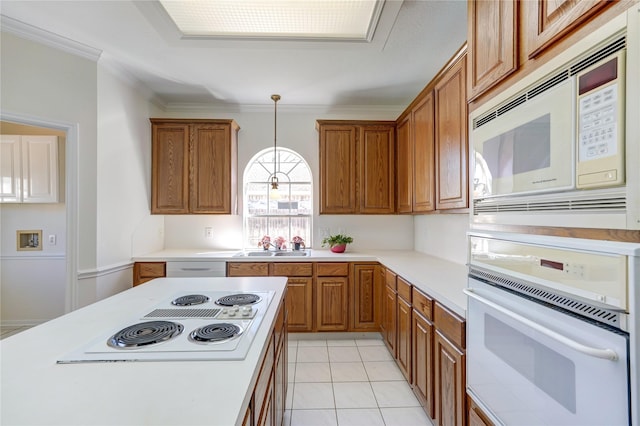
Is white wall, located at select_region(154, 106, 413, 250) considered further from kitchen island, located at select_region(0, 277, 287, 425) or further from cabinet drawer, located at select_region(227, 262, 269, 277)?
kitchen island, located at select_region(0, 277, 287, 425)

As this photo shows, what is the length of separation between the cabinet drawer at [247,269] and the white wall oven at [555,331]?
222 cm

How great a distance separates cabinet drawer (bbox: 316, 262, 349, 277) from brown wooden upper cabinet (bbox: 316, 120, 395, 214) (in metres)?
0.63

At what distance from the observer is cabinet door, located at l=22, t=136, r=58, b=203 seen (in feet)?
10.8

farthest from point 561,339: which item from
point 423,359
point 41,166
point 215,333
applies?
point 41,166

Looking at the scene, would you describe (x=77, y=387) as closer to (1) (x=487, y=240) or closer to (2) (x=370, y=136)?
(1) (x=487, y=240)

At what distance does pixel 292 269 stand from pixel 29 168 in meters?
3.22

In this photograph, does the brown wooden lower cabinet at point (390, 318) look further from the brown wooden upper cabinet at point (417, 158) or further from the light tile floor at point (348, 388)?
the brown wooden upper cabinet at point (417, 158)

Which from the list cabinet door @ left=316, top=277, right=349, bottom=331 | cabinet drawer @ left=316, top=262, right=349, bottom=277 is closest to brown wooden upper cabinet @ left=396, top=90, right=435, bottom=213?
cabinet drawer @ left=316, top=262, right=349, bottom=277


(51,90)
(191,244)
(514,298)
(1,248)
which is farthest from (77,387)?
(1,248)

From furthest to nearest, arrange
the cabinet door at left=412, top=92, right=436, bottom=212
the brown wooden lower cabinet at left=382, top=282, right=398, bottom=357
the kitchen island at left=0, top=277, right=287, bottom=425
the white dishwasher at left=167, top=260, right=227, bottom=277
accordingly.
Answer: the white dishwasher at left=167, top=260, right=227, bottom=277 < the brown wooden lower cabinet at left=382, top=282, right=398, bottom=357 < the cabinet door at left=412, top=92, right=436, bottom=212 < the kitchen island at left=0, top=277, right=287, bottom=425

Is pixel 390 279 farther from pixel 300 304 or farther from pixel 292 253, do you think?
pixel 292 253

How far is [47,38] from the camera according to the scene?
2.30 metres

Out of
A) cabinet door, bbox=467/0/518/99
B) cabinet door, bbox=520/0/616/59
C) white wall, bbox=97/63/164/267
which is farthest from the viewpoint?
white wall, bbox=97/63/164/267

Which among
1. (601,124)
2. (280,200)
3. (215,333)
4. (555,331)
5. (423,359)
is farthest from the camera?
(280,200)
